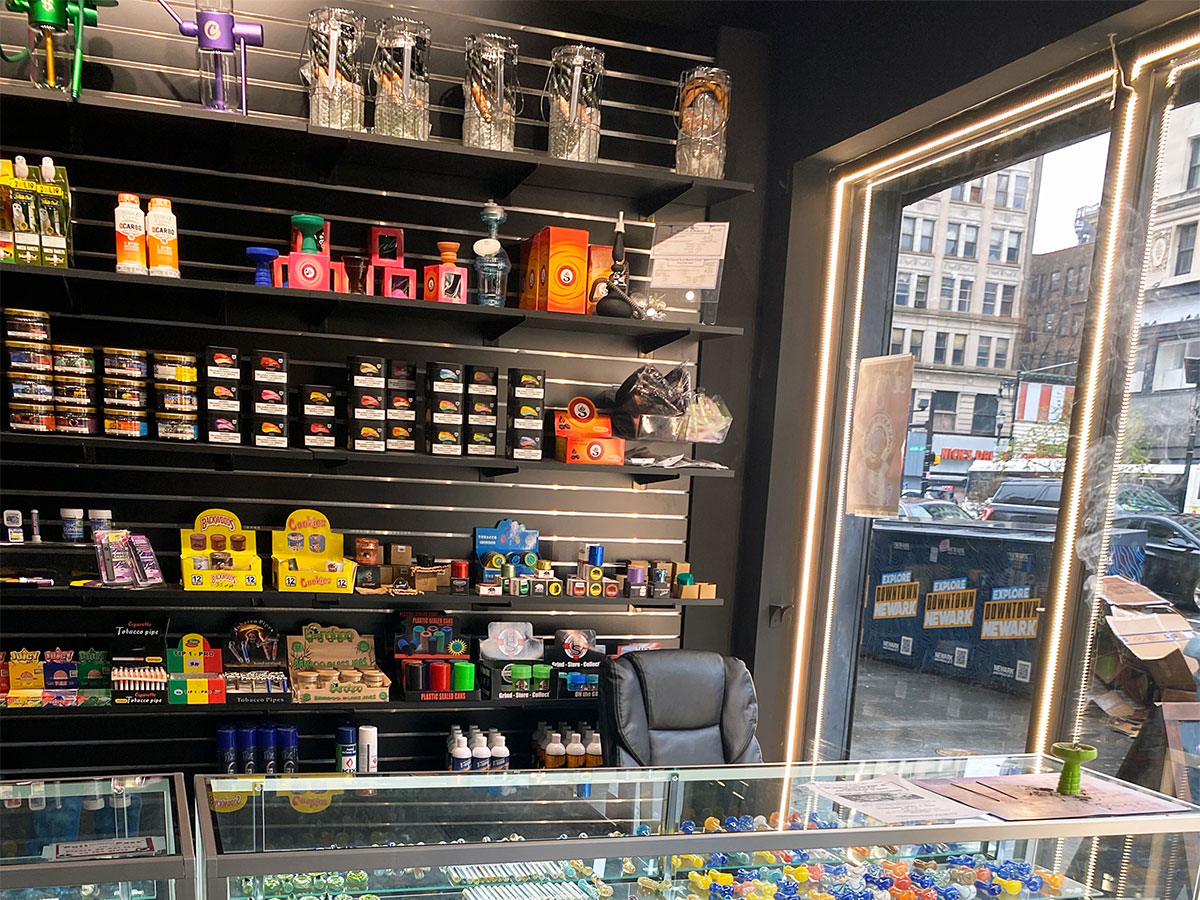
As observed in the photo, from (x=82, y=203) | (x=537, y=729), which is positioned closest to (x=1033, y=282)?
(x=537, y=729)

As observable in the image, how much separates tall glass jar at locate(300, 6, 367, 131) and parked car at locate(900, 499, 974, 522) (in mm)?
2186

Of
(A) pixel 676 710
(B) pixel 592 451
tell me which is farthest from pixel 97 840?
(B) pixel 592 451

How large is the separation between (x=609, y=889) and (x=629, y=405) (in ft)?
6.47

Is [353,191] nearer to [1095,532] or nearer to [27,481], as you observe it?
[27,481]

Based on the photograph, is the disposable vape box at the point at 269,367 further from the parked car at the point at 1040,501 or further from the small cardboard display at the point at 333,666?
the parked car at the point at 1040,501

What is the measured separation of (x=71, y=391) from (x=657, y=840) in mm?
2231

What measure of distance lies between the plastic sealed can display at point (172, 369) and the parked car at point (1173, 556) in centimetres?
265

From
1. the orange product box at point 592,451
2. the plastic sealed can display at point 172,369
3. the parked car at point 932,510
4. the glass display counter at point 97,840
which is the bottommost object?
the glass display counter at point 97,840

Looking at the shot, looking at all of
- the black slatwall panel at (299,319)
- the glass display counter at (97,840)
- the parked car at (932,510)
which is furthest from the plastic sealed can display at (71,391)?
the parked car at (932,510)

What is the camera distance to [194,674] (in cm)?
289

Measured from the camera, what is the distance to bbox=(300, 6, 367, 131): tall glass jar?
9.25 ft

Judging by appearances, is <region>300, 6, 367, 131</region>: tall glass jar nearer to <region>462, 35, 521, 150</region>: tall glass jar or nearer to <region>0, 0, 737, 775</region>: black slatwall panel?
<region>0, 0, 737, 775</region>: black slatwall panel

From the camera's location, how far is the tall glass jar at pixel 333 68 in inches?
111

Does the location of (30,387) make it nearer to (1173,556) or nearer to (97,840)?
(97,840)
